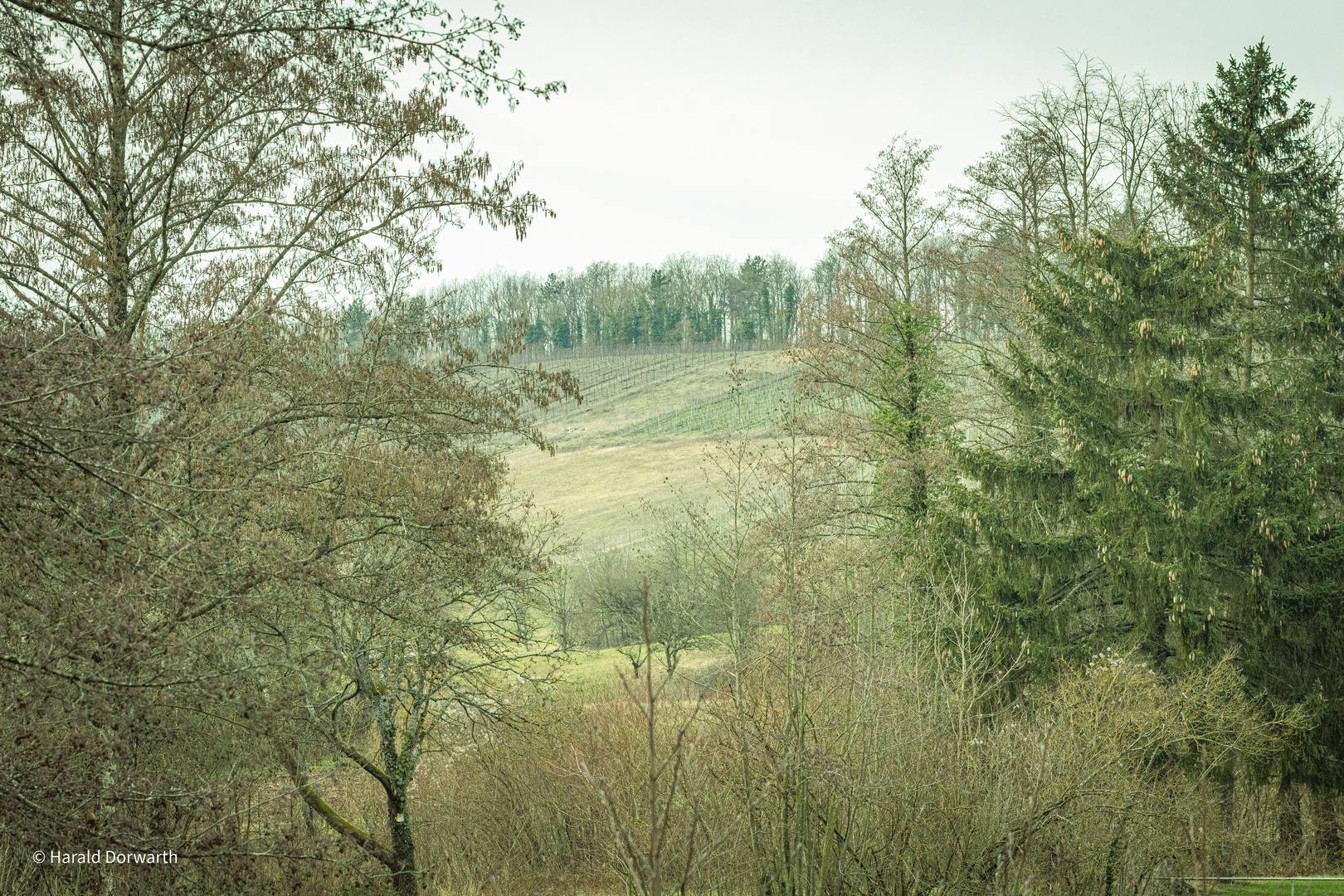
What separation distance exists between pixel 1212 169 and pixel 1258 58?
6.18ft

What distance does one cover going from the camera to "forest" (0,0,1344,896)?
5.70 meters

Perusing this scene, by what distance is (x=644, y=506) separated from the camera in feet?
64.3

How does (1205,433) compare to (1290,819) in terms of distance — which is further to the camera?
(1205,433)

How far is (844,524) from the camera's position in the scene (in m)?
19.1

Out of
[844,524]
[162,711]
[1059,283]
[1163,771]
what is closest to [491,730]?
[162,711]

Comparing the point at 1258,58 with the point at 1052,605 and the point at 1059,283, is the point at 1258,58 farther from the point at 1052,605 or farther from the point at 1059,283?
the point at 1052,605

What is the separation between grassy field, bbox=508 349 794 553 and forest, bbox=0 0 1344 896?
24139 millimetres

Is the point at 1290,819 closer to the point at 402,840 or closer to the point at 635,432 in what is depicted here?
the point at 402,840

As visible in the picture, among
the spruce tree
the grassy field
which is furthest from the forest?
the grassy field

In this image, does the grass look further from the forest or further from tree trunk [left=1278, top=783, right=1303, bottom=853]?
tree trunk [left=1278, top=783, right=1303, bottom=853]

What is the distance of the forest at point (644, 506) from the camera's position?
18.7ft

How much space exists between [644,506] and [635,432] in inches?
1793

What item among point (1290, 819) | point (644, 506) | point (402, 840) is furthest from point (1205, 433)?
point (402, 840)

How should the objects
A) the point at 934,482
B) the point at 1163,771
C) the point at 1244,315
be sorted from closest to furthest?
the point at 1163,771 < the point at 1244,315 < the point at 934,482
